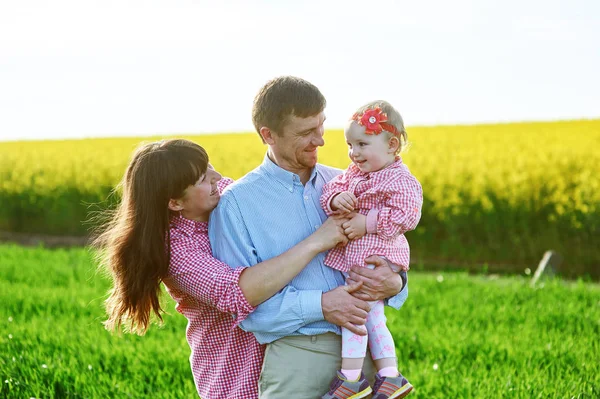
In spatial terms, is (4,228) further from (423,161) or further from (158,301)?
(158,301)

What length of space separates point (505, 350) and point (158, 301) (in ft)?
11.7

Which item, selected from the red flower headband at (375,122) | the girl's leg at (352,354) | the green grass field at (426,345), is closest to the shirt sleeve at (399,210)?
the red flower headband at (375,122)

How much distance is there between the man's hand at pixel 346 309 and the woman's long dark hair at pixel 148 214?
0.73 meters

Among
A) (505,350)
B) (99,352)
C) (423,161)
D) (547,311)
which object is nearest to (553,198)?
(423,161)

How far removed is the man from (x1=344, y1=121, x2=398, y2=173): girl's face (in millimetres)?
149

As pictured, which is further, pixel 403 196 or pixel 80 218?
pixel 80 218

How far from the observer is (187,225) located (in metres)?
3.56

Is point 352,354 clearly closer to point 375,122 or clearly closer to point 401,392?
point 401,392

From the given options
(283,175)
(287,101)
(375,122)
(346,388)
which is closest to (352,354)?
(346,388)

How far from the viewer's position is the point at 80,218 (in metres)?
16.7

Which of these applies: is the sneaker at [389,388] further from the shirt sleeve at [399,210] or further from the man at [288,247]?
the shirt sleeve at [399,210]

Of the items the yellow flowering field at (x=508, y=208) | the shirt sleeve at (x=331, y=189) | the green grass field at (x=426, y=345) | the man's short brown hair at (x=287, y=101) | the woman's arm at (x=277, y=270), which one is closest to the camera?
the woman's arm at (x=277, y=270)

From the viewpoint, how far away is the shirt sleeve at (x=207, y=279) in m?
3.31

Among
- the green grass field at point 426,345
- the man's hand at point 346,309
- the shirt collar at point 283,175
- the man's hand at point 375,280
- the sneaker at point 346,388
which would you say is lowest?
the green grass field at point 426,345
